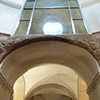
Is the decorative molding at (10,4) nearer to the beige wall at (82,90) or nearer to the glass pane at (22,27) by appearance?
the glass pane at (22,27)

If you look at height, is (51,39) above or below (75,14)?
below

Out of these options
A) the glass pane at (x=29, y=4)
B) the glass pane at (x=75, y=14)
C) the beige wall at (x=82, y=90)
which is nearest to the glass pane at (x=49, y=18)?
the glass pane at (x=75, y=14)

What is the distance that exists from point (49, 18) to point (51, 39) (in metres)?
0.96

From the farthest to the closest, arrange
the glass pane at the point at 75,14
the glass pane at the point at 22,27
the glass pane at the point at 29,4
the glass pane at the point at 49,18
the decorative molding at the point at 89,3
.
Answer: the glass pane at the point at 29,4 < the decorative molding at the point at 89,3 < the glass pane at the point at 75,14 < the glass pane at the point at 49,18 < the glass pane at the point at 22,27

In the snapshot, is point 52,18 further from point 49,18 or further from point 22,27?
point 22,27

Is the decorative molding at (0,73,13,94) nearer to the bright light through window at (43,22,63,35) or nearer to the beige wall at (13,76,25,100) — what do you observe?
the bright light through window at (43,22,63,35)

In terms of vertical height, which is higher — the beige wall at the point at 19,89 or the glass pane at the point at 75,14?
the glass pane at the point at 75,14

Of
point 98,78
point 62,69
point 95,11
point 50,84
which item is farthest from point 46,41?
point 50,84

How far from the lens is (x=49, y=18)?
4.14 m

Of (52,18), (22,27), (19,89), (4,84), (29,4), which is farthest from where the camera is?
(19,89)

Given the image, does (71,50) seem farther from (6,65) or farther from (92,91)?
(6,65)

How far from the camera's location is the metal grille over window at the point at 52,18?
3.78m

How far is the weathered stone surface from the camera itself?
10.7 feet

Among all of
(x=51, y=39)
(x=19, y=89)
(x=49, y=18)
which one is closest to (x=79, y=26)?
(x=49, y=18)
